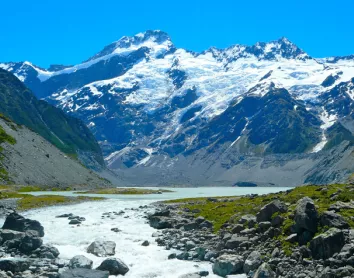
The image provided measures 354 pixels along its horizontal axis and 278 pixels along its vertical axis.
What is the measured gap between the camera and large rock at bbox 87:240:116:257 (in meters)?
42.2

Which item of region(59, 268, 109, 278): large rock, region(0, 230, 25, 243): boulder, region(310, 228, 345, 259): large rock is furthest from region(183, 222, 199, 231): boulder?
region(310, 228, 345, 259): large rock

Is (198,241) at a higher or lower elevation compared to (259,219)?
lower

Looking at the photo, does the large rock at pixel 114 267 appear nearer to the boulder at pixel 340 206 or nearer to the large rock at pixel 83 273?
the large rock at pixel 83 273

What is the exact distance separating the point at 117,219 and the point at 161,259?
3030cm

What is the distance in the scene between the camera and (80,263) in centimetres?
3716

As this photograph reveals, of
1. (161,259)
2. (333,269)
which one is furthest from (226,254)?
(333,269)

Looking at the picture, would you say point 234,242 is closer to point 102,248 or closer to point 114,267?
point 114,267

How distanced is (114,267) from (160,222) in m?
20.6

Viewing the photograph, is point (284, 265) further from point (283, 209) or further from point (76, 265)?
point (76, 265)

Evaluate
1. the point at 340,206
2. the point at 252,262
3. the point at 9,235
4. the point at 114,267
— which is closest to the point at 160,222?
the point at 9,235

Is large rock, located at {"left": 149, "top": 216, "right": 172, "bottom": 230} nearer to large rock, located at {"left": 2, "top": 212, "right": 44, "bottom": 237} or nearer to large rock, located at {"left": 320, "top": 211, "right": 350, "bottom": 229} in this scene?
large rock, located at {"left": 2, "top": 212, "right": 44, "bottom": 237}

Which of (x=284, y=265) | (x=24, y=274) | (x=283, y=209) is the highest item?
(x=283, y=209)

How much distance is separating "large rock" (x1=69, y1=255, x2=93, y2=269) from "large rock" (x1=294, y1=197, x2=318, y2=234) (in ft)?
56.1

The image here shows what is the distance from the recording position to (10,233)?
146 feet
